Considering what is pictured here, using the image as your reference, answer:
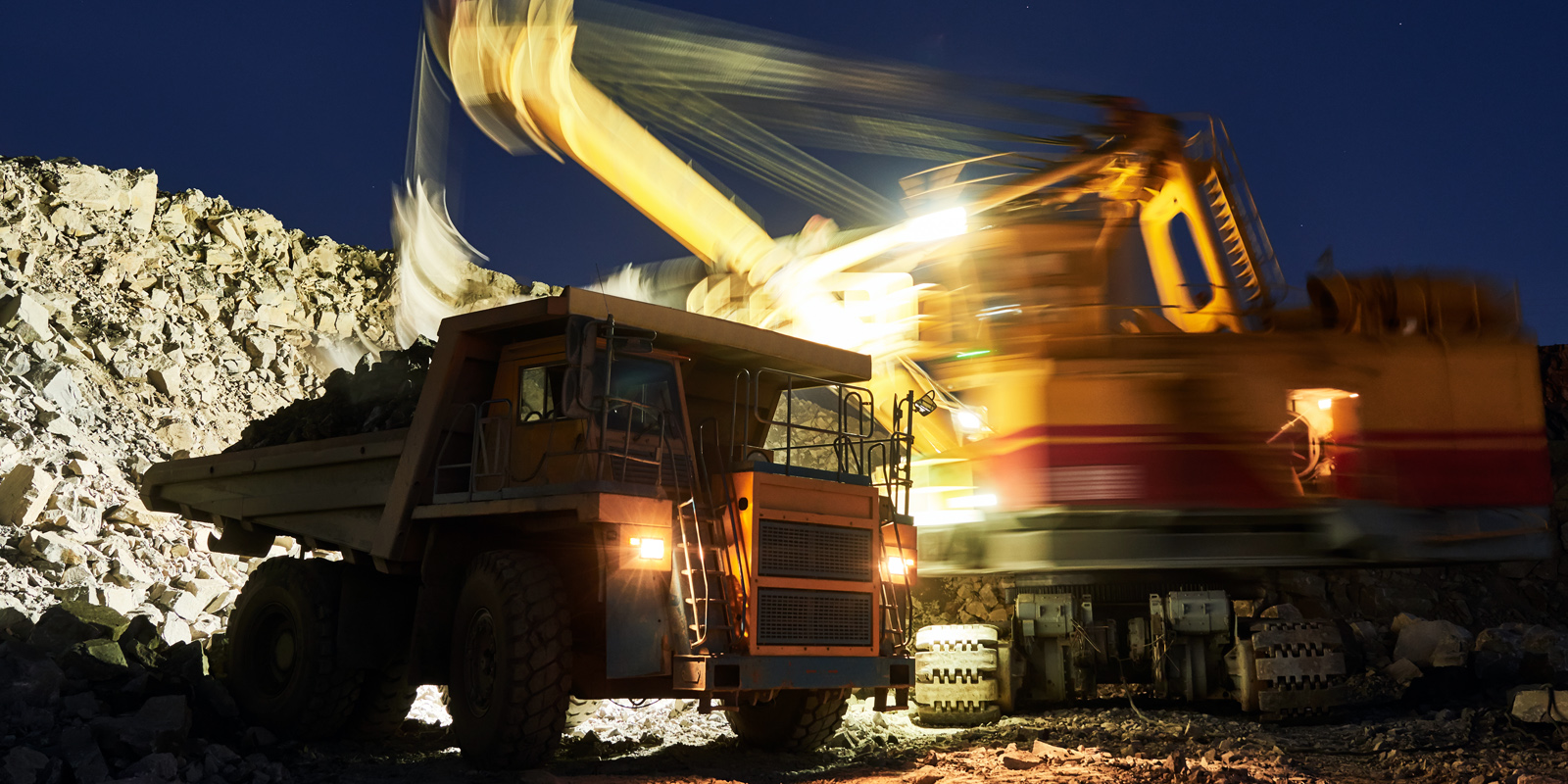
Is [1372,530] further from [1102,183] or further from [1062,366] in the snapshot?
[1102,183]

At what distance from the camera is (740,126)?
14953 mm

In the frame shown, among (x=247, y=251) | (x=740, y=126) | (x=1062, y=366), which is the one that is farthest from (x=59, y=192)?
(x=1062, y=366)

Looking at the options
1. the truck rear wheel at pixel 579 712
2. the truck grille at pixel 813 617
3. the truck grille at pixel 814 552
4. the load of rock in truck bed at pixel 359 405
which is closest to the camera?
the truck grille at pixel 813 617

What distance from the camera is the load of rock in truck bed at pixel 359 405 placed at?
409 inches

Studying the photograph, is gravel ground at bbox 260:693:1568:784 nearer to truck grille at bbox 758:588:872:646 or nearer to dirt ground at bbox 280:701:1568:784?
dirt ground at bbox 280:701:1568:784

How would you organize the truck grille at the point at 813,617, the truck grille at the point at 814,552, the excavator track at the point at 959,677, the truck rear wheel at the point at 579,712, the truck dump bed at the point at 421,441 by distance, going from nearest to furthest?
the truck grille at the point at 813,617 < the truck grille at the point at 814,552 < the truck dump bed at the point at 421,441 < the truck rear wheel at the point at 579,712 < the excavator track at the point at 959,677

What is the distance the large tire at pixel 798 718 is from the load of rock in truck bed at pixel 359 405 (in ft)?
12.6

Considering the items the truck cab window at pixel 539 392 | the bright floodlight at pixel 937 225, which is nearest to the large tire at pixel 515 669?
the truck cab window at pixel 539 392

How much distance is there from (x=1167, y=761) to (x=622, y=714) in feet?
17.9

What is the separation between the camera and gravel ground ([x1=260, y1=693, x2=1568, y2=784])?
8.57 m

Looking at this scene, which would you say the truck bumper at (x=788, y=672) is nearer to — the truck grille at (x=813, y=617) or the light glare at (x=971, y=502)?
the truck grille at (x=813, y=617)

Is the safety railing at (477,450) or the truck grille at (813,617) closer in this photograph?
the truck grille at (813,617)

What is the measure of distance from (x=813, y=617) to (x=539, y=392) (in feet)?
8.58

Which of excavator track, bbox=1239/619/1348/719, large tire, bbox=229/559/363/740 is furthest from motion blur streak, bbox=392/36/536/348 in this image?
excavator track, bbox=1239/619/1348/719
